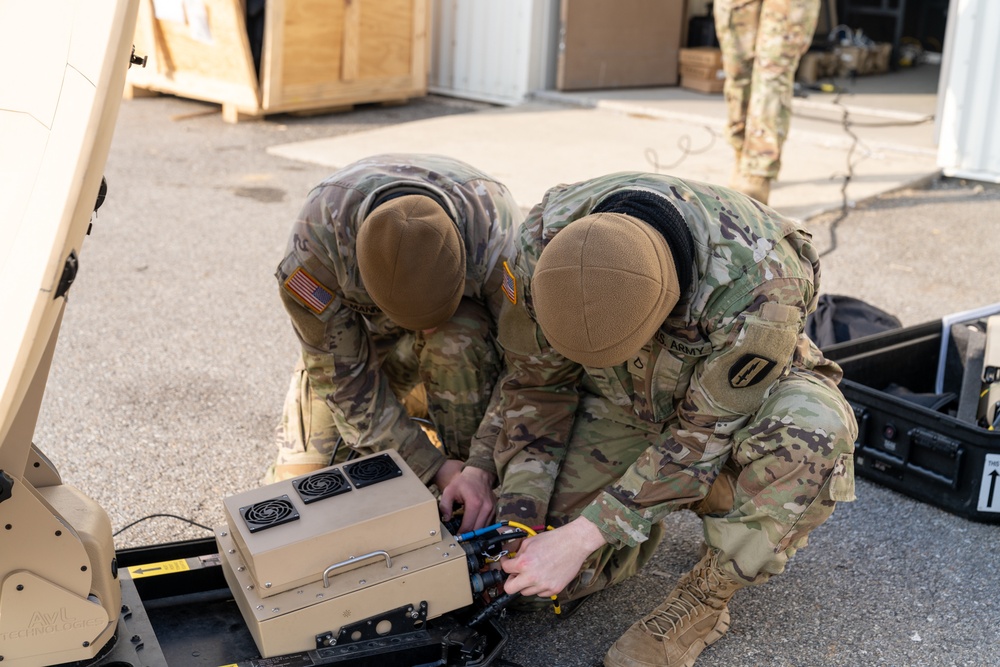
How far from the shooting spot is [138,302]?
179 inches

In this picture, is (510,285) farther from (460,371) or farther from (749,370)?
(749,370)

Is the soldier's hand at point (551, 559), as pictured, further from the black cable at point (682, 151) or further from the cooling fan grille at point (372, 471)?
the black cable at point (682, 151)

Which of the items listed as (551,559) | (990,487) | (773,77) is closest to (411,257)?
(551,559)

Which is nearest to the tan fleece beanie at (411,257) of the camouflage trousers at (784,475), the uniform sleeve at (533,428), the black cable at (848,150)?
the uniform sleeve at (533,428)

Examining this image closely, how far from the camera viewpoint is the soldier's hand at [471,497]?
2.58 m

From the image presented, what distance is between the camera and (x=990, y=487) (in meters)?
2.88

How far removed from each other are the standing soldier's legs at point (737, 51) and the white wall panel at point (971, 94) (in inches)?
58.6

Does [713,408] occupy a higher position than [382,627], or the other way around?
[713,408]

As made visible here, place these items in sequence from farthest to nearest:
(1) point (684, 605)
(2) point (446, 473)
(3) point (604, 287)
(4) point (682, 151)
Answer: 1. (4) point (682, 151)
2. (2) point (446, 473)
3. (1) point (684, 605)
4. (3) point (604, 287)

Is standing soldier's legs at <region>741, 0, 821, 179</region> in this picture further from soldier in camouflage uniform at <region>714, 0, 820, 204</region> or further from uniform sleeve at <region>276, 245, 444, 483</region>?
uniform sleeve at <region>276, 245, 444, 483</region>

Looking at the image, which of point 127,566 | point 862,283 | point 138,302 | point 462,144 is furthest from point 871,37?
point 127,566

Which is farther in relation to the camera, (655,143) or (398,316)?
(655,143)

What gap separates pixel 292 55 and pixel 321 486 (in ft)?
19.7

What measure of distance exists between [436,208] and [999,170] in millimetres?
5258
